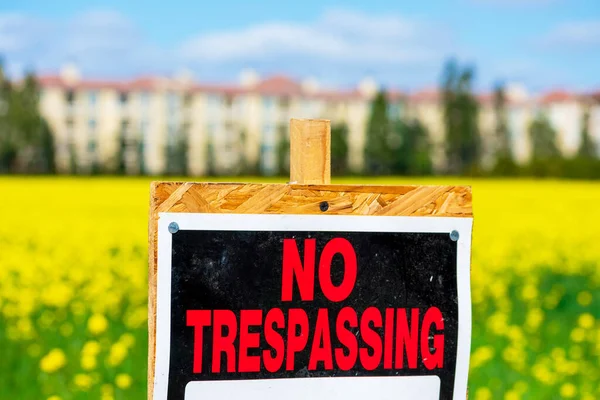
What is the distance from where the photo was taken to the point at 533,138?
68000 mm

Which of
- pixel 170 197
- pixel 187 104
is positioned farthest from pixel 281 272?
pixel 187 104

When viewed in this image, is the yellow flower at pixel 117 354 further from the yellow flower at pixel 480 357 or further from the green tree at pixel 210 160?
the green tree at pixel 210 160

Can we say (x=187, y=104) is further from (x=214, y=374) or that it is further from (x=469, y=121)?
(x=214, y=374)

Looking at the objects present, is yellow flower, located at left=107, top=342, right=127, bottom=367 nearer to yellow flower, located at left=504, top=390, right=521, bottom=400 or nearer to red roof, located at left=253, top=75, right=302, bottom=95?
yellow flower, located at left=504, top=390, right=521, bottom=400

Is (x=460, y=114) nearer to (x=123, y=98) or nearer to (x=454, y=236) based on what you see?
(x=123, y=98)

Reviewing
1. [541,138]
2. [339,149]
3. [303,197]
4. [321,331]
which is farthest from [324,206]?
[541,138]

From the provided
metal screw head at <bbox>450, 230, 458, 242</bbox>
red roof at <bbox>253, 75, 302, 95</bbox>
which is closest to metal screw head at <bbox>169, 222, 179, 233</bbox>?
metal screw head at <bbox>450, 230, 458, 242</bbox>

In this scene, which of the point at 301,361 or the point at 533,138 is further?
the point at 533,138

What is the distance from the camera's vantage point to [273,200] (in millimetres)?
1877

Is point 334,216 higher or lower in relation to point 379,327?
higher

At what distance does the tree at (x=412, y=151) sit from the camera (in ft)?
194

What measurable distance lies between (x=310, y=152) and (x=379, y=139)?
190 feet

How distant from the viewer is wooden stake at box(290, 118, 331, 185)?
6.59 ft

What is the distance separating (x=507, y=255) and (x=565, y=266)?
607 mm
